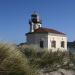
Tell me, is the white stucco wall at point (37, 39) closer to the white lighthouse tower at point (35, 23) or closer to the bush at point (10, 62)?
the white lighthouse tower at point (35, 23)

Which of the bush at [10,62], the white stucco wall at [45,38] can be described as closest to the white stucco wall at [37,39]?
the white stucco wall at [45,38]

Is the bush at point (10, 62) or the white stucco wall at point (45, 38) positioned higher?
the white stucco wall at point (45, 38)

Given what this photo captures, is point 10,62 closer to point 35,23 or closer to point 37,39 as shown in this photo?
point 37,39

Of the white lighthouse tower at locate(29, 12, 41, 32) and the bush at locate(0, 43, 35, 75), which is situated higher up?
the white lighthouse tower at locate(29, 12, 41, 32)

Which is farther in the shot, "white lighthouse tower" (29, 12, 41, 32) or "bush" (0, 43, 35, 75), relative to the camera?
"white lighthouse tower" (29, 12, 41, 32)

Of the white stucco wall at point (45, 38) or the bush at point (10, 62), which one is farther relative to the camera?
the white stucco wall at point (45, 38)

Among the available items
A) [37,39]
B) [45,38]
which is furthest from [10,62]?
[37,39]

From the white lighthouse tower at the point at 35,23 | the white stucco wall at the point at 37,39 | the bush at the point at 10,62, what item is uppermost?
the white lighthouse tower at the point at 35,23

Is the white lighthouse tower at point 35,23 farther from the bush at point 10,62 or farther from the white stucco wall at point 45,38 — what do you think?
the bush at point 10,62

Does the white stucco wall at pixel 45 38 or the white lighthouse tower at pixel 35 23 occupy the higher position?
the white lighthouse tower at pixel 35 23

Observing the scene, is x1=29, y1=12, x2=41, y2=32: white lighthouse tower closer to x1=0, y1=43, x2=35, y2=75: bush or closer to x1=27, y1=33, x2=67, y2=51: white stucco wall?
x1=27, y1=33, x2=67, y2=51: white stucco wall

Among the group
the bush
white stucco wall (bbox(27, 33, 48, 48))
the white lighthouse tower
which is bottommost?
the bush

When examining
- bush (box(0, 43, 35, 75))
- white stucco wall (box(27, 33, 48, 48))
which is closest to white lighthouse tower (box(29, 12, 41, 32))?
white stucco wall (box(27, 33, 48, 48))

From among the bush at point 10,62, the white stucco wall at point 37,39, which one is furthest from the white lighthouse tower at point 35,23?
the bush at point 10,62
